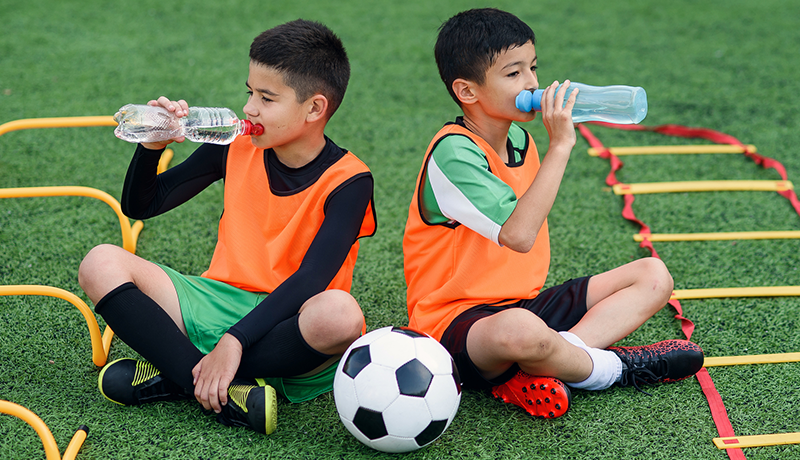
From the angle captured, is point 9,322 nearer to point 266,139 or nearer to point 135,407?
point 135,407

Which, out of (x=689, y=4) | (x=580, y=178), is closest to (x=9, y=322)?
(x=580, y=178)

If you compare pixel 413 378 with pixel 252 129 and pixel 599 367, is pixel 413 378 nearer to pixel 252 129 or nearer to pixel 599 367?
pixel 599 367

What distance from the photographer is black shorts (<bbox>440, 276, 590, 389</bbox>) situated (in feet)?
7.41

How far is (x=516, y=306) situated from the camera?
2.42m

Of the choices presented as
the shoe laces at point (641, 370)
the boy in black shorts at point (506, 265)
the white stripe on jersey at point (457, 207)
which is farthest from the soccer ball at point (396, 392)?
the shoe laces at point (641, 370)

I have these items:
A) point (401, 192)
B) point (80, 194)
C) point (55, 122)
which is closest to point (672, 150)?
point (401, 192)

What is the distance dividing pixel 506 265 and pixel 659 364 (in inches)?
24.4

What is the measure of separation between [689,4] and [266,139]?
20.5ft

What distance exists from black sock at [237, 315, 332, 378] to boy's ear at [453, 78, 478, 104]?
0.91 m

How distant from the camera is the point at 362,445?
2125mm

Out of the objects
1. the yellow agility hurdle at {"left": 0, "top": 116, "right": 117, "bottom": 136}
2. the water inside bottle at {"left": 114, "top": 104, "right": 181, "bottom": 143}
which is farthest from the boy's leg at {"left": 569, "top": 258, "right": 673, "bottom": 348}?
the yellow agility hurdle at {"left": 0, "top": 116, "right": 117, "bottom": 136}

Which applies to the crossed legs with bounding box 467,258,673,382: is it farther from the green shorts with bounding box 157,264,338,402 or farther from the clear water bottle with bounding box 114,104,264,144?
the clear water bottle with bounding box 114,104,264,144

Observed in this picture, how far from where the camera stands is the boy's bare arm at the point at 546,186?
6.77 feet

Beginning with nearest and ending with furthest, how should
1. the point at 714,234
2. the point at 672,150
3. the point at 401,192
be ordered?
Result: the point at 714,234 < the point at 401,192 < the point at 672,150
